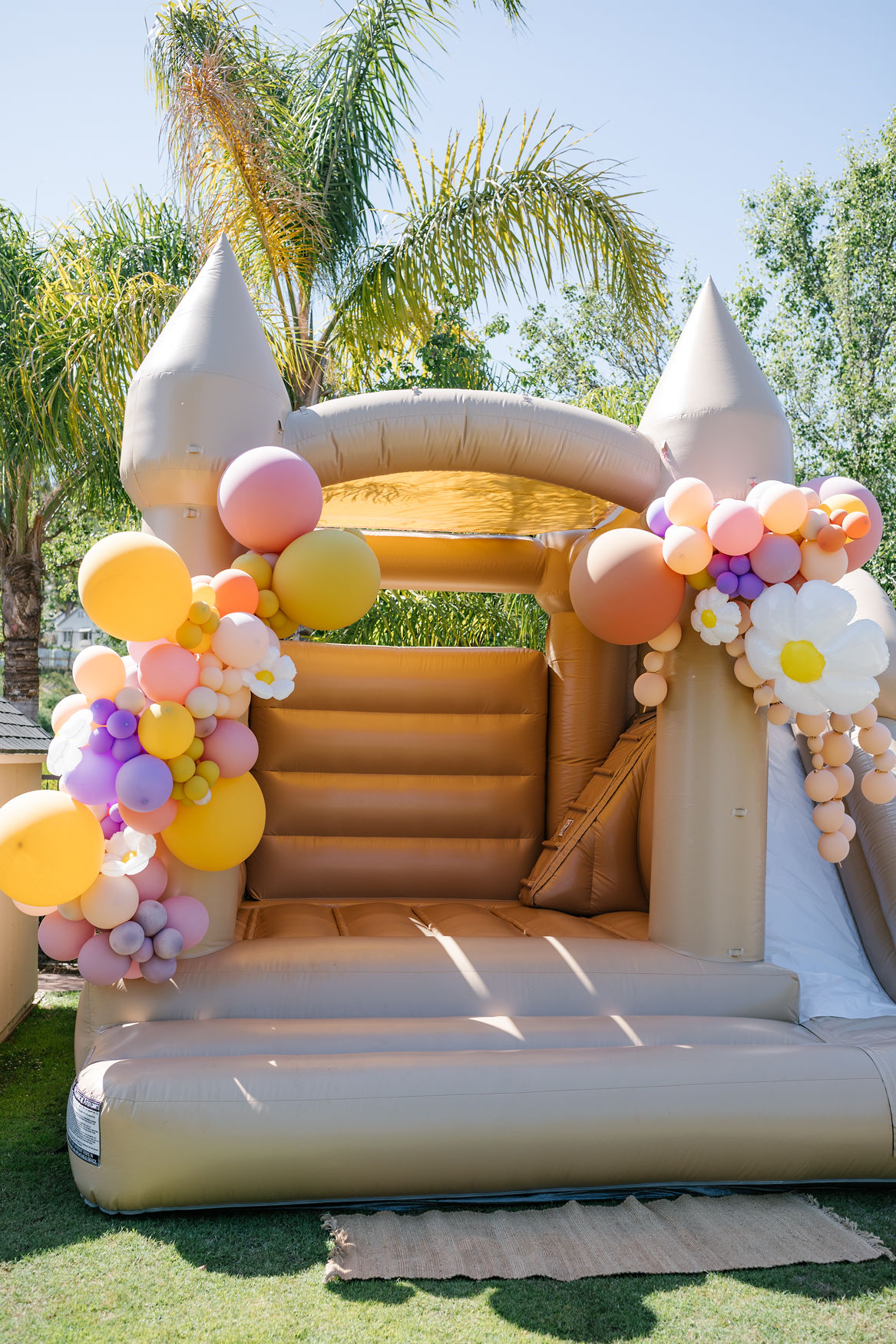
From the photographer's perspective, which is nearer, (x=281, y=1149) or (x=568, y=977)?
(x=281, y=1149)

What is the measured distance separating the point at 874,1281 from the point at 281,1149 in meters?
1.30

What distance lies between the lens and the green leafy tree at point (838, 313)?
11289 millimetres

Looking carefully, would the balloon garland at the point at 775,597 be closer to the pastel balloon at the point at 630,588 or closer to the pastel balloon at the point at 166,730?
the pastel balloon at the point at 630,588

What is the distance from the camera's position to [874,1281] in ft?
7.00

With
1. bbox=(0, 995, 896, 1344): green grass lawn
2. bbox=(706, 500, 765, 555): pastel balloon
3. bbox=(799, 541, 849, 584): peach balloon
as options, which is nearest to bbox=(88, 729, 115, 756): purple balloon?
bbox=(0, 995, 896, 1344): green grass lawn

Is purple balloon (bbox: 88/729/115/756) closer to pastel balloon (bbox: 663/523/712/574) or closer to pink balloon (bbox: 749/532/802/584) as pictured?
pastel balloon (bbox: 663/523/712/574)

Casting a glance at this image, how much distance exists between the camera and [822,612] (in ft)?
9.32

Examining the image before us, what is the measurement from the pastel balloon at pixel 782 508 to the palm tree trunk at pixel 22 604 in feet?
16.8

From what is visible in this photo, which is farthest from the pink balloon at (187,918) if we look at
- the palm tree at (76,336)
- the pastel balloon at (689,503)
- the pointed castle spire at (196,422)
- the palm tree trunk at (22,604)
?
the palm tree trunk at (22,604)

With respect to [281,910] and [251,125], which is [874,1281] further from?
[251,125]

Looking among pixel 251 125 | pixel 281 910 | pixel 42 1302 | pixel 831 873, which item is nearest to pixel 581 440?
pixel 831 873

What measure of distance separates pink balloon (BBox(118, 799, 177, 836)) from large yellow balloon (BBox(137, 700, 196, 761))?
0.45 feet

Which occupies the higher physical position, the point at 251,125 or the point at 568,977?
the point at 251,125

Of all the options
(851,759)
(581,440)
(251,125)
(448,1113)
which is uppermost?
(251,125)
